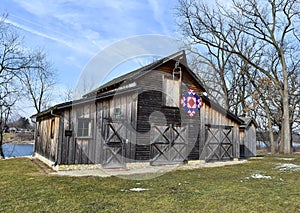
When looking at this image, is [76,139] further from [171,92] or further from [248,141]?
[248,141]

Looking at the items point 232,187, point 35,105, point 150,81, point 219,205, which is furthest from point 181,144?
point 35,105

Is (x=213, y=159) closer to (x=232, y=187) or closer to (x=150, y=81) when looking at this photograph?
(x=150, y=81)

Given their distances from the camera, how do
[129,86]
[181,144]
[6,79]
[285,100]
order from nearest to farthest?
[129,86], [181,144], [6,79], [285,100]

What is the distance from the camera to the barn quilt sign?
1273 cm

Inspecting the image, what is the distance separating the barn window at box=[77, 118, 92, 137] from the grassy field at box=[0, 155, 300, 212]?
222 cm

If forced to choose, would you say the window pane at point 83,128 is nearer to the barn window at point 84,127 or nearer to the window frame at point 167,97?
the barn window at point 84,127

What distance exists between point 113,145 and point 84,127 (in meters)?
1.46

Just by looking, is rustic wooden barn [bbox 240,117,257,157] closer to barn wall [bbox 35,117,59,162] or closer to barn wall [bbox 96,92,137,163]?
barn wall [bbox 96,92,137,163]

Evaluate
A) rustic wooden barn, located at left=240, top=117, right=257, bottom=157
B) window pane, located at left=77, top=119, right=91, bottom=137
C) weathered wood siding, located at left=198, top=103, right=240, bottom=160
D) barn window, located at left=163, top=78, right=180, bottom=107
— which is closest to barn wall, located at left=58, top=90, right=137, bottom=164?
window pane, located at left=77, top=119, right=91, bottom=137

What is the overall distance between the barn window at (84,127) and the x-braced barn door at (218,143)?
6.46m

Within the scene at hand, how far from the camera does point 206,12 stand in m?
21.2

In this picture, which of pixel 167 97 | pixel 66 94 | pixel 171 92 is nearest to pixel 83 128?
pixel 167 97

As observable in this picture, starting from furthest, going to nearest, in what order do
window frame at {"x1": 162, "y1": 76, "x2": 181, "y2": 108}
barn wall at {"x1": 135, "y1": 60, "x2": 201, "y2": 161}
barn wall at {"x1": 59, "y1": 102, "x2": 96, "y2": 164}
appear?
window frame at {"x1": 162, "y1": 76, "x2": 181, "y2": 108} → barn wall at {"x1": 135, "y1": 60, "x2": 201, "y2": 161} → barn wall at {"x1": 59, "y1": 102, "x2": 96, "y2": 164}

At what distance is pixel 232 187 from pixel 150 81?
633 centimetres
